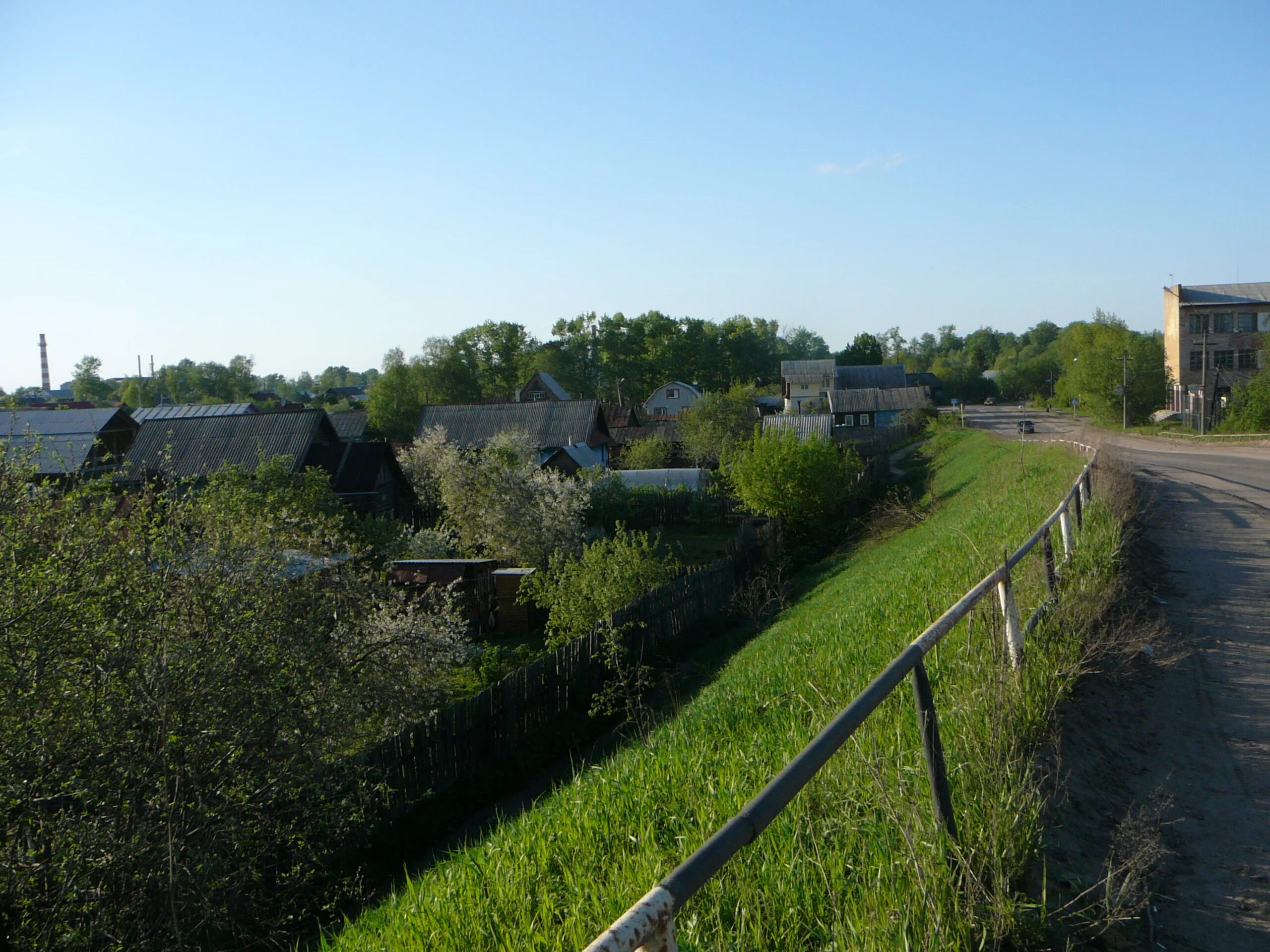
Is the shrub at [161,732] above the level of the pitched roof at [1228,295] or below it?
below

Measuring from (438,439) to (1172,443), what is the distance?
108 ft

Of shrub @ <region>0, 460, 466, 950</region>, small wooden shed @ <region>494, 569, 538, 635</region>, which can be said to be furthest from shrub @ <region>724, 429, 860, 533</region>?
shrub @ <region>0, 460, 466, 950</region>

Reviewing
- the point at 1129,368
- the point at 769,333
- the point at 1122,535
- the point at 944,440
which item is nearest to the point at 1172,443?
the point at 944,440

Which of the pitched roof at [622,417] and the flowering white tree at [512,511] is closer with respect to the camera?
the flowering white tree at [512,511]

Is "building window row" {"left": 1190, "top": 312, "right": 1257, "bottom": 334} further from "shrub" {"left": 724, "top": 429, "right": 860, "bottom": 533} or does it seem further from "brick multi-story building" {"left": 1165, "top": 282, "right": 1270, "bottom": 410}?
"shrub" {"left": 724, "top": 429, "right": 860, "bottom": 533}

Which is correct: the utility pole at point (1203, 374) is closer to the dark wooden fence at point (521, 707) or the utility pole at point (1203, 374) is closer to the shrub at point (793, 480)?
the shrub at point (793, 480)

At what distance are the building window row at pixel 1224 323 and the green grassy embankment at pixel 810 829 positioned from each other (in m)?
61.5

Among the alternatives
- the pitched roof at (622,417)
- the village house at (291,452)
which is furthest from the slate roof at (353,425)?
the village house at (291,452)

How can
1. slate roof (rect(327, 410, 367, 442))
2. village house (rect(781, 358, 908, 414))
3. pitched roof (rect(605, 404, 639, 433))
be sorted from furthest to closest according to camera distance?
village house (rect(781, 358, 908, 414)) → slate roof (rect(327, 410, 367, 442)) → pitched roof (rect(605, 404, 639, 433))

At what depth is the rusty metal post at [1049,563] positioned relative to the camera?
6.11 metres

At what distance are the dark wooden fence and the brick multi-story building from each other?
5174cm

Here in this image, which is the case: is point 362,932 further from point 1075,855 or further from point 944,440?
point 944,440

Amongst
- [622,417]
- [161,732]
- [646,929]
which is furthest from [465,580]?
[622,417]

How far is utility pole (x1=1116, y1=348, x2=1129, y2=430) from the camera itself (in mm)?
57125
